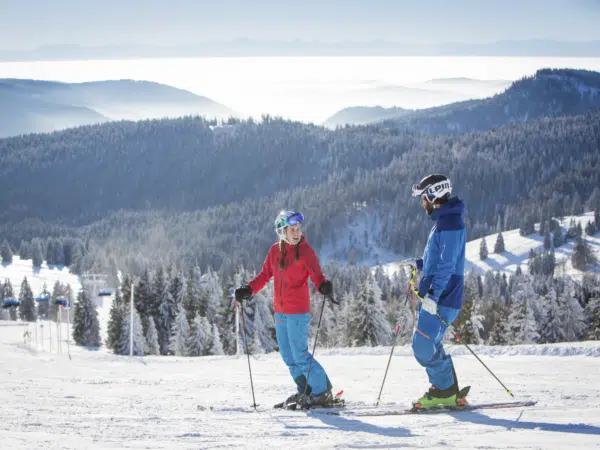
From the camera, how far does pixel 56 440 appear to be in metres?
6.34

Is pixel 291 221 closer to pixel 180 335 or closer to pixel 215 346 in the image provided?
pixel 215 346

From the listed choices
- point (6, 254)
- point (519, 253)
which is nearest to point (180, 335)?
point (519, 253)

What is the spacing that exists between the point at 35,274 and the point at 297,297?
542ft

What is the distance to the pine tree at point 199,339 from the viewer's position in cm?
4190

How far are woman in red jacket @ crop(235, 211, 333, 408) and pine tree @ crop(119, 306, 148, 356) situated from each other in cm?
3671

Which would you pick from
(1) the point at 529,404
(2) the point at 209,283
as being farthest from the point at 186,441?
(2) the point at 209,283

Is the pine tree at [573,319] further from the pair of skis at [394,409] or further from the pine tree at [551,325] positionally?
the pair of skis at [394,409]

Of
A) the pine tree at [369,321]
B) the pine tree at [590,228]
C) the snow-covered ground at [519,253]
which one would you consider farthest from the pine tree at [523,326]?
the pine tree at [590,228]

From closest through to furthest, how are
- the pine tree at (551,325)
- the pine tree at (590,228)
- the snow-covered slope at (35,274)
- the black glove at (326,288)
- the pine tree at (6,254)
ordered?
the black glove at (326,288) → the pine tree at (551,325) → the snow-covered slope at (35,274) → the pine tree at (590,228) → the pine tree at (6,254)

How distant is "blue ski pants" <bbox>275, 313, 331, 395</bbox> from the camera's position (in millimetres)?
8531

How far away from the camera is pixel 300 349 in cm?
856

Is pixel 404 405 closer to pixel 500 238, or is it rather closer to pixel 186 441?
pixel 186 441

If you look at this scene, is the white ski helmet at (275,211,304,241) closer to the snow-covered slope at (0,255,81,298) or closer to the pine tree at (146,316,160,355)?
the pine tree at (146,316,160,355)

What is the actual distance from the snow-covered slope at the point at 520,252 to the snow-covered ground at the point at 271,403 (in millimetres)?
130255
